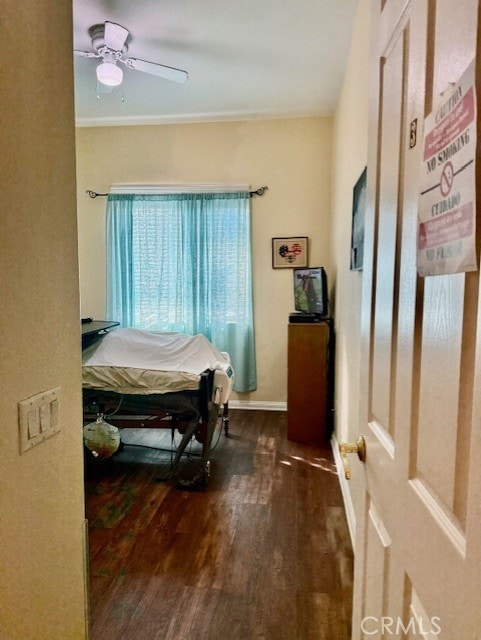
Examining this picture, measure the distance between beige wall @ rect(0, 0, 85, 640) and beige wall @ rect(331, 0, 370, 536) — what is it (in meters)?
1.59

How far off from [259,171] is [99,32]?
1975mm

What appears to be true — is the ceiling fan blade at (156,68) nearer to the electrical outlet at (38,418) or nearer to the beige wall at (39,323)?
the beige wall at (39,323)

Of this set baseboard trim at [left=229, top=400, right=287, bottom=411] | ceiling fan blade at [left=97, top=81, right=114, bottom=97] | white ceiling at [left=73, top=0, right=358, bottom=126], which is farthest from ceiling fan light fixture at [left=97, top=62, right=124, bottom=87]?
baseboard trim at [left=229, top=400, right=287, bottom=411]

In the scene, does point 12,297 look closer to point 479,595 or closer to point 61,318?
point 61,318

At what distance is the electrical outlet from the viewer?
0.85 m

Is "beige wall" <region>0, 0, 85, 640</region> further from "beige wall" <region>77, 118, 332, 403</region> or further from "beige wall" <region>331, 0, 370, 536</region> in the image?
"beige wall" <region>77, 118, 332, 403</region>

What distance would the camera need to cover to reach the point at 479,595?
18.8 inches

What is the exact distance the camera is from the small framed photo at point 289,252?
4199 millimetres

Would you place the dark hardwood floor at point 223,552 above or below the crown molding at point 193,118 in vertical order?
below

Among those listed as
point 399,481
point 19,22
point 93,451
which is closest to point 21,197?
point 19,22

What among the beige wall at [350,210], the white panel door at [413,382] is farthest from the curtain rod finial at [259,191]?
the white panel door at [413,382]

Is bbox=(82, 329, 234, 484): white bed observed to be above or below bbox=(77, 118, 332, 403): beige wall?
below

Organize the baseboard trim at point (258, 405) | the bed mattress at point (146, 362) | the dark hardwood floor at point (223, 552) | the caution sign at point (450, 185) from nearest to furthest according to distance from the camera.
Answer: the caution sign at point (450, 185)
the dark hardwood floor at point (223, 552)
the bed mattress at point (146, 362)
the baseboard trim at point (258, 405)

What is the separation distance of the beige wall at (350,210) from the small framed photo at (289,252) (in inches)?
26.2
